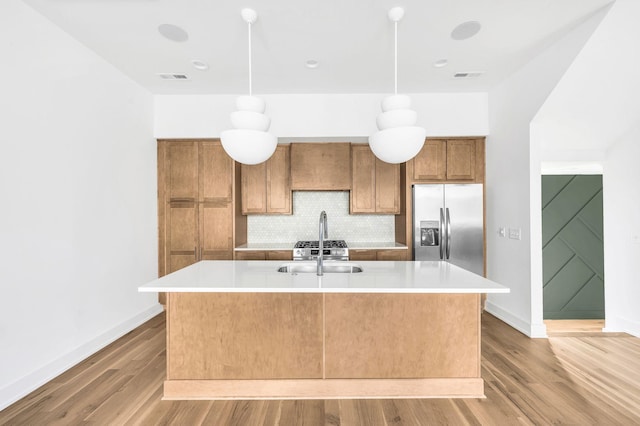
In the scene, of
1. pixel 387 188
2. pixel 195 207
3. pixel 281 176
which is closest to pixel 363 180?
pixel 387 188

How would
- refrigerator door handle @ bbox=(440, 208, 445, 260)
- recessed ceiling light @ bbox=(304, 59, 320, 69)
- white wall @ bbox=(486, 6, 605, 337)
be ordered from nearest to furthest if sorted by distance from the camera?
white wall @ bbox=(486, 6, 605, 337) → recessed ceiling light @ bbox=(304, 59, 320, 69) → refrigerator door handle @ bbox=(440, 208, 445, 260)

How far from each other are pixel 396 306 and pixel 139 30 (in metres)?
3.15

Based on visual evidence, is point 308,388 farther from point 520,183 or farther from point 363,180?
point 520,183

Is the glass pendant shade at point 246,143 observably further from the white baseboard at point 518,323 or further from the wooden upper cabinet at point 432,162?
the white baseboard at point 518,323

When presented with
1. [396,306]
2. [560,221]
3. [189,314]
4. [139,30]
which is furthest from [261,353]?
[560,221]

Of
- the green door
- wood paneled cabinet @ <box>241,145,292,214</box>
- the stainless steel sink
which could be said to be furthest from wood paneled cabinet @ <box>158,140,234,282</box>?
the green door

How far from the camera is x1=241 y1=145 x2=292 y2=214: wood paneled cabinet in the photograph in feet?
15.2

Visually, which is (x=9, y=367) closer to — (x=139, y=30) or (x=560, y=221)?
(x=139, y=30)

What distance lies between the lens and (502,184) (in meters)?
4.05

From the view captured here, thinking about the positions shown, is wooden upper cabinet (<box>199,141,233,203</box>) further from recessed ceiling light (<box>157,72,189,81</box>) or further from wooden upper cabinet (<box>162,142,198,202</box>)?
recessed ceiling light (<box>157,72,189,81</box>)

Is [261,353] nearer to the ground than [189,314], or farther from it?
nearer to the ground

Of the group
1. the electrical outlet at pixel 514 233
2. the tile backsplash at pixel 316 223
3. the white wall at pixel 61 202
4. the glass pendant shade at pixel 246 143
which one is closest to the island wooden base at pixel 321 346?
the glass pendant shade at pixel 246 143

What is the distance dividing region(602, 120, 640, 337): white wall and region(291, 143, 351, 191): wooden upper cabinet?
3107 mm

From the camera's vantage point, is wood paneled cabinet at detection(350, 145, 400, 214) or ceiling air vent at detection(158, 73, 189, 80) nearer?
ceiling air vent at detection(158, 73, 189, 80)
